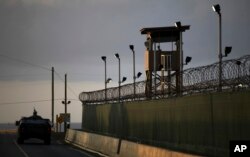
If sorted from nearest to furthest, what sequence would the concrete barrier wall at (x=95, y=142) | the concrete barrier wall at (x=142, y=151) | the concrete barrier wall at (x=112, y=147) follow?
the concrete barrier wall at (x=142, y=151) → the concrete barrier wall at (x=112, y=147) → the concrete barrier wall at (x=95, y=142)

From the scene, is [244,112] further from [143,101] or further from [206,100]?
[143,101]

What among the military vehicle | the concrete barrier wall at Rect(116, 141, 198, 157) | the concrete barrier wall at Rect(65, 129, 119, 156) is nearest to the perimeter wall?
the concrete barrier wall at Rect(65, 129, 119, 156)

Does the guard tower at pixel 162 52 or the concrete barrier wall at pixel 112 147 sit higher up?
the guard tower at pixel 162 52

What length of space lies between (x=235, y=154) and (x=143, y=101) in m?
21.6

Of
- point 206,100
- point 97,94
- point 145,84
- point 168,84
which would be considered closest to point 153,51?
point 97,94

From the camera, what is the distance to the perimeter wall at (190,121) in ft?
79.2

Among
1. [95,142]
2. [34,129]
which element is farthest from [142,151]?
[34,129]

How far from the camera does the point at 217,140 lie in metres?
26.2

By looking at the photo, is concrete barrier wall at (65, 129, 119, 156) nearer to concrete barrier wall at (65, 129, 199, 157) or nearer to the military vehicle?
concrete barrier wall at (65, 129, 199, 157)

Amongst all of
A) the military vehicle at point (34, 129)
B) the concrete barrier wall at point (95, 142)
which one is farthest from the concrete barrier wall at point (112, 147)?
the military vehicle at point (34, 129)

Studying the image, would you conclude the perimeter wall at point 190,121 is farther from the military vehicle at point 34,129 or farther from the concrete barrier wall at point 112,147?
the military vehicle at point 34,129

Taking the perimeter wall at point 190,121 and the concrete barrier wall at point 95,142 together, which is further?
the concrete barrier wall at point 95,142

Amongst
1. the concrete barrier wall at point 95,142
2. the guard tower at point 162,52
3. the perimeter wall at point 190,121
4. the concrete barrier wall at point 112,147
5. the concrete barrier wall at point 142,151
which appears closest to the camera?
the concrete barrier wall at point 142,151

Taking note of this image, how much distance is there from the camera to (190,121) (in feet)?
97.7
